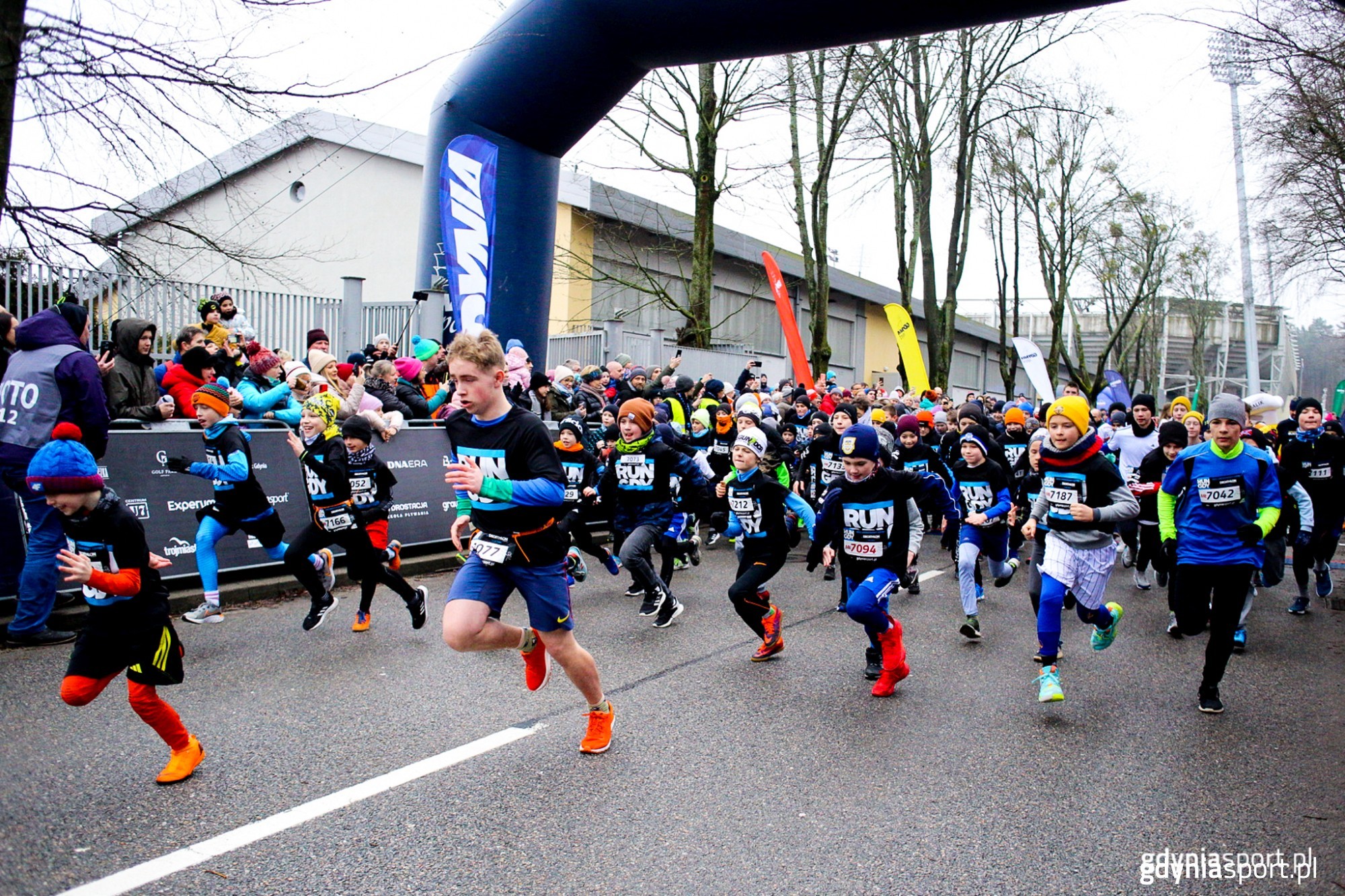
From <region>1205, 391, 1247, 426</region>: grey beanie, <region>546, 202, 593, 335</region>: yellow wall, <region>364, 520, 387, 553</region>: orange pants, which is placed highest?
<region>546, 202, 593, 335</region>: yellow wall

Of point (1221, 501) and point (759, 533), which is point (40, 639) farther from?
point (1221, 501)

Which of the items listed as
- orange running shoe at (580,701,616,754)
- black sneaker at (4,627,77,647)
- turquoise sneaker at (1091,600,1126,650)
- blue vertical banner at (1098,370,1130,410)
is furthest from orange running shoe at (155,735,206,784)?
blue vertical banner at (1098,370,1130,410)

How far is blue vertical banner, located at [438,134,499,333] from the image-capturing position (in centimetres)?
1320

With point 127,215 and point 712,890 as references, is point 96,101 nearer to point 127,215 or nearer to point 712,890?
point 127,215

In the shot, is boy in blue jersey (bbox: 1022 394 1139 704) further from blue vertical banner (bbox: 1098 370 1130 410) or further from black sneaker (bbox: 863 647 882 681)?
blue vertical banner (bbox: 1098 370 1130 410)

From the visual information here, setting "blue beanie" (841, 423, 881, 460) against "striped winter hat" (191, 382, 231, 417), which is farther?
"striped winter hat" (191, 382, 231, 417)

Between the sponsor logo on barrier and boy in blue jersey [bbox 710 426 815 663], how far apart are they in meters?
4.54

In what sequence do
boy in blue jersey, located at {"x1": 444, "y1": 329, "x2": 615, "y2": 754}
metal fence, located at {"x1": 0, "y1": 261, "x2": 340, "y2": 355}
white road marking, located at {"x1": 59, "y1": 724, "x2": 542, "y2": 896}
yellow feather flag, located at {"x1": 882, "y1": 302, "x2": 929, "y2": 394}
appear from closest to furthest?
white road marking, located at {"x1": 59, "y1": 724, "x2": 542, "y2": 896}
boy in blue jersey, located at {"x1": 444, "y1": 329, "x2": 615, "y2": 754}
metal fence, located at {"x1": 0, "y1": 261, "x2": 340, "y2": 355}
yellow feather flag, located at {"x1": 882, "y1": 302, "x2": 929, "y2": 394}

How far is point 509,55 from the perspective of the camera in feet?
41.2

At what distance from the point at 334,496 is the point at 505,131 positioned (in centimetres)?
727

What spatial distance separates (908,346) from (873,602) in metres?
19.1

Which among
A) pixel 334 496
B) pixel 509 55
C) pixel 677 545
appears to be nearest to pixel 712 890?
pixel 334 496

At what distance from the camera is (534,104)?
12.7m

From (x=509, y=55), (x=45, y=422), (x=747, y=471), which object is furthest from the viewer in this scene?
(x=509, y=55)
